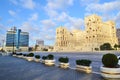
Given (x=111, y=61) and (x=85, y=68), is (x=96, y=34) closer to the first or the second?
(x=85, y=68)

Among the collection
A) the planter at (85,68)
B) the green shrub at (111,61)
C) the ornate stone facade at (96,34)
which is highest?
the ornate stone facade at (96,34)

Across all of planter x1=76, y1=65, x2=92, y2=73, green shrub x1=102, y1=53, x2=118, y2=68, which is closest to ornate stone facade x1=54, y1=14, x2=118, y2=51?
planter x1=76, y1=65, x2=92, y2=73

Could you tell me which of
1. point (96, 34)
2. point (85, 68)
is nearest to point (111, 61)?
point (85, 68)

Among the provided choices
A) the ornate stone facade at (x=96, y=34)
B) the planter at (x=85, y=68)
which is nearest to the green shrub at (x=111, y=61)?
the planter at (x=85, y=68)

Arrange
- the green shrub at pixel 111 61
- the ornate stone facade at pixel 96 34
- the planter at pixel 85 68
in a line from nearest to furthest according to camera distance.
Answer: the green shrub at pixel 111 61, the planter at pixel 85 68, the ornate stone facade at pixel 96 34

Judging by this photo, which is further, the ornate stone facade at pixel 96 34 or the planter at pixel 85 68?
the ornate stone facade at pixel 96 34

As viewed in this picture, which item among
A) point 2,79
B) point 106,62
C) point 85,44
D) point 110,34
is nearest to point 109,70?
point 106,62

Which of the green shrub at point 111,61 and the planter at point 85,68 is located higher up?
the green shrub at point 111,61

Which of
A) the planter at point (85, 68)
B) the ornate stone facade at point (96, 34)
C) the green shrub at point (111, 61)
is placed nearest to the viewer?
the green shrub at point (111, 61)

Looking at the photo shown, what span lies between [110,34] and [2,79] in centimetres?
18472

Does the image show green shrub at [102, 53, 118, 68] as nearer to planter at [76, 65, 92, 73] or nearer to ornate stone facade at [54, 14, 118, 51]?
planter at [76, 65, 92, 73]

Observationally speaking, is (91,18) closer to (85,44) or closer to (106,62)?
(85,44)

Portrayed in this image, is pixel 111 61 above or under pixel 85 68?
above

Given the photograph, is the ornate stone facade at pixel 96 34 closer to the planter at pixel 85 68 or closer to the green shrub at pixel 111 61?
the planter at pixel 85 68
